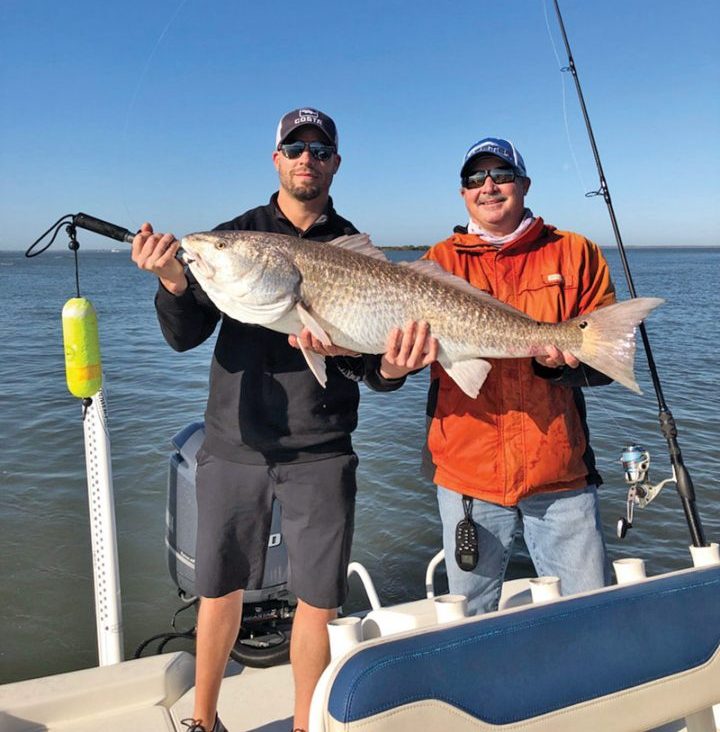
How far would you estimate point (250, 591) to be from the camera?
4199mm

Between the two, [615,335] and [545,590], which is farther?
[615,335]

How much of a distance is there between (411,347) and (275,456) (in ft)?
2.85

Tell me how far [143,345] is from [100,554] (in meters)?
17.8

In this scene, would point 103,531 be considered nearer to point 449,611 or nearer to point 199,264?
point 199,264

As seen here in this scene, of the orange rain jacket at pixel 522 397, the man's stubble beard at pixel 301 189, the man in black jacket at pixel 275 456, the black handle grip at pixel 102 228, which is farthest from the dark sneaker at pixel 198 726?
the man's stubble beard at pixel 301 189

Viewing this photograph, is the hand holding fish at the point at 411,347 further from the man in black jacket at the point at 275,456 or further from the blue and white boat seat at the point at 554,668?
the blue and white boat seat at the point at 554,668

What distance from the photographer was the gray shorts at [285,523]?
3.35m

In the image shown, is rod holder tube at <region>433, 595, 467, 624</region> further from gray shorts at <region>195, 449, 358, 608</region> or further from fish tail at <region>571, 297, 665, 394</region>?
fish tail at <region>571, 297, 665, 394</region>

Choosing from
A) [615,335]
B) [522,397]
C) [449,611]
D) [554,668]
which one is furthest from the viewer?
[522,397]

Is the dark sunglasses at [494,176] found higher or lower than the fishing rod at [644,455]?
higher

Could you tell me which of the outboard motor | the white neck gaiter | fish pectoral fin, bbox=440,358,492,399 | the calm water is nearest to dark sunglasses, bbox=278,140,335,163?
the white neck gaiter

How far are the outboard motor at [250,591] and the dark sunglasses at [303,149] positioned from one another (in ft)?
6.83

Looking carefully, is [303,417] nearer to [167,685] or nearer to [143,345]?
[167,685]

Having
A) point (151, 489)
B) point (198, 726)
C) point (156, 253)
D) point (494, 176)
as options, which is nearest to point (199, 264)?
point (156, 253)
